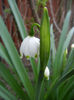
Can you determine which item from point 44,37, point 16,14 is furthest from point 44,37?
point 16,14

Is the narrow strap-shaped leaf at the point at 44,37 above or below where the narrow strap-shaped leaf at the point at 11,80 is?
above

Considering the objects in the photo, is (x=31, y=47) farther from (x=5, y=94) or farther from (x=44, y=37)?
(x=5, y=94)

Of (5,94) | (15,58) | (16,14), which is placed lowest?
(5,94)

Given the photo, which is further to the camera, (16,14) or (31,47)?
(16,14)

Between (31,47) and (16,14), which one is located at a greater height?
(16,14)

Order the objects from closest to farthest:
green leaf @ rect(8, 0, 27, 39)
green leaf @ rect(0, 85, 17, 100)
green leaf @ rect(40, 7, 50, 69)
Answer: green leaf @ rect(40, 7, 50, 69) → green leaf @ rect(0, 85, 17, 100) → green leaf @ rect(8, 0, 27, 39)

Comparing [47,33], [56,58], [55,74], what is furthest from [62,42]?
[47,33]

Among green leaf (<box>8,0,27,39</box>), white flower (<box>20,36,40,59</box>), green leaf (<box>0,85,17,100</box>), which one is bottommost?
green leaf (<box>0,85,17,100</box>)

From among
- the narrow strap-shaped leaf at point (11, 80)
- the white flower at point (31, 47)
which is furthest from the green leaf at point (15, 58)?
the white flower at point (31, 47)

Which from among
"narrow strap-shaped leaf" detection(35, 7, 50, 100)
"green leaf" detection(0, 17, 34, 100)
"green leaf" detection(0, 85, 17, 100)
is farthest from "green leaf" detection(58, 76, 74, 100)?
"narrow strap-shaped leaf" detection(35, 7, 50, 100)

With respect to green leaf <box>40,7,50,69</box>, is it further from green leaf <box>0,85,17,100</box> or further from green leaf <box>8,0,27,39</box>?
green leaf <box>8,0,27,39</box>

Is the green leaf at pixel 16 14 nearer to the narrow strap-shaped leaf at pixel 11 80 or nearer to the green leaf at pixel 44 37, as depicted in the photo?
the narrow strap-shaped leaf at pixel 11 80
